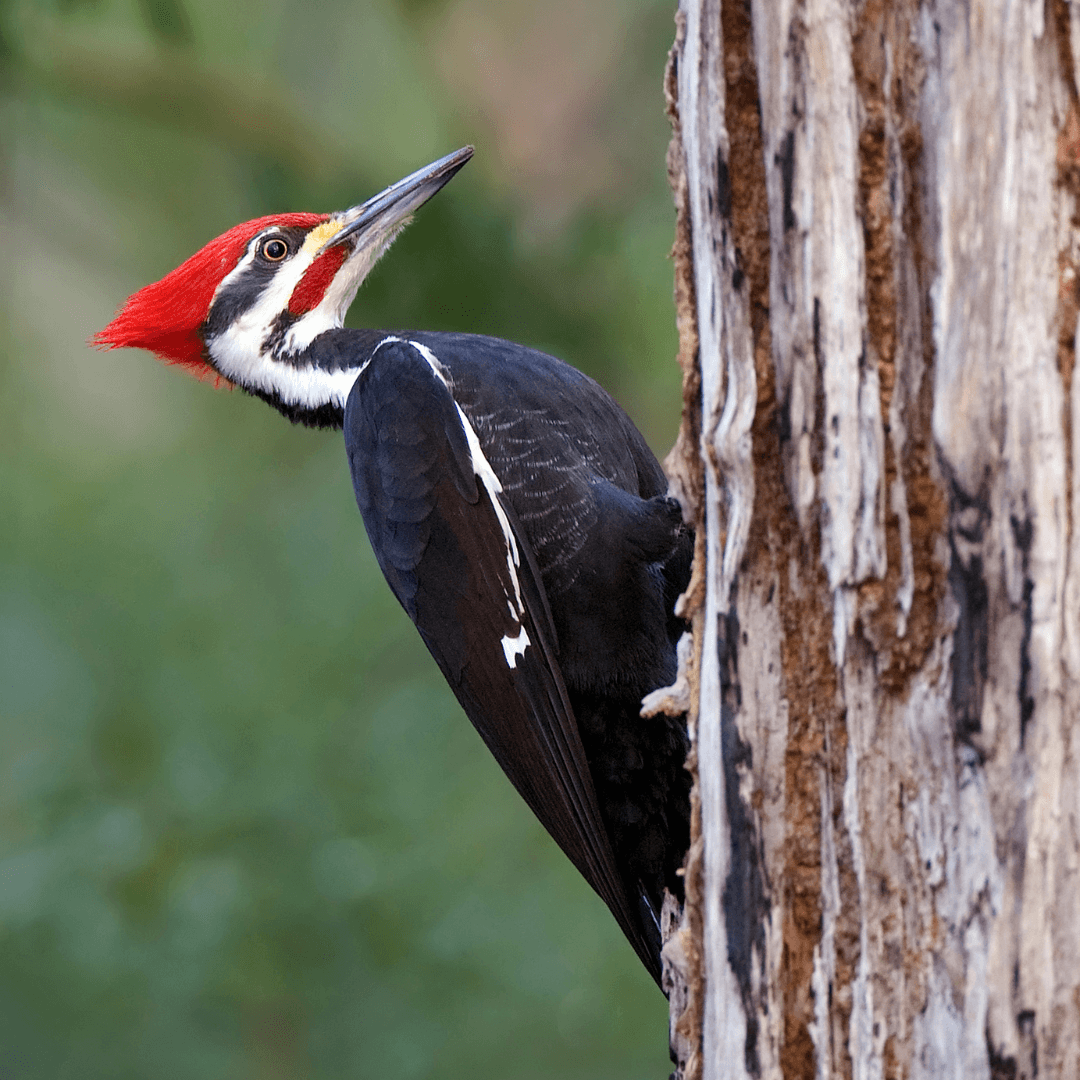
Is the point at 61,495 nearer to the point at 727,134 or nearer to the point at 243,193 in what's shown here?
the point at 243,193

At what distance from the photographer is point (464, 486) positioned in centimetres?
206

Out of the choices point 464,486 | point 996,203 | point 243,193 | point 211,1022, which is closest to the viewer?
point 996,203

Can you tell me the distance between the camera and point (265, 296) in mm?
2619

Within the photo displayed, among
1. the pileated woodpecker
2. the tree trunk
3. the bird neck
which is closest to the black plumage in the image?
the pileated woodpecker

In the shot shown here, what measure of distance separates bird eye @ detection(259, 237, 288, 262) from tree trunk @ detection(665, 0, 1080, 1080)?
164 centimetres

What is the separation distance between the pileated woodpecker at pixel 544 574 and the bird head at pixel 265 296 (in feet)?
1.16

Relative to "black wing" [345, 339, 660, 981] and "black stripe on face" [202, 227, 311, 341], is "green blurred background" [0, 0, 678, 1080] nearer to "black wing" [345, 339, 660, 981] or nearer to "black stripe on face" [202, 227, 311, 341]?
"black stripe on face" [202, 227, 311, 341]

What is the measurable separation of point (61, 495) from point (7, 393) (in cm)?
48

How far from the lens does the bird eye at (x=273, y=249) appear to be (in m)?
2.66

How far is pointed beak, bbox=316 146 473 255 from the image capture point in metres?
2.59

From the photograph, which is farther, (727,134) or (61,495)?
(61,495)

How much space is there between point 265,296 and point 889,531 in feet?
6.15

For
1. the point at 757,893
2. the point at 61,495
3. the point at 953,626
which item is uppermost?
the point at 61,495

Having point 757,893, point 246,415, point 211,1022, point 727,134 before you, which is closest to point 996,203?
point 727,134
